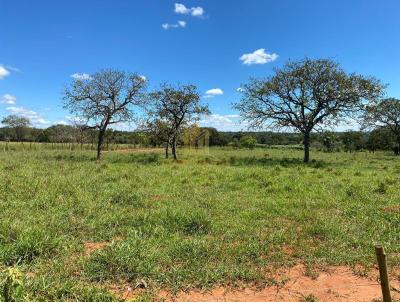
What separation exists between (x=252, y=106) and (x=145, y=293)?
25567 millimetres

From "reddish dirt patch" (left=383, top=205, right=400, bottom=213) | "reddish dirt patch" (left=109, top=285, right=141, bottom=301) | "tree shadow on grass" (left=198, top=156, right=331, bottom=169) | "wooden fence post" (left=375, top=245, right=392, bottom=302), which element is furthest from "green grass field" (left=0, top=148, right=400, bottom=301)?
"tree shadow on grass" (left=198, top=156, right=331, bottom=169)

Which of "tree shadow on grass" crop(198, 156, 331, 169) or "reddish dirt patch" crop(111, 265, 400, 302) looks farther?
"tree shadow on grass" crop(198, 156, 331, 169)

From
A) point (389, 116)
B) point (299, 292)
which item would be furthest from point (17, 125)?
point (299, 292)

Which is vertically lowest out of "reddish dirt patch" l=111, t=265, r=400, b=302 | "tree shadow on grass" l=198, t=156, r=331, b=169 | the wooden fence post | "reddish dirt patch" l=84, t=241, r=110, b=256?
"reddish dirt patch" l=111, t=265, r=400, b=302

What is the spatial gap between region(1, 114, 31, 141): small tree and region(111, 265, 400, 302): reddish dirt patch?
321 ft

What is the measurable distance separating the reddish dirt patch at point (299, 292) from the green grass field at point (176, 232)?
23 cm

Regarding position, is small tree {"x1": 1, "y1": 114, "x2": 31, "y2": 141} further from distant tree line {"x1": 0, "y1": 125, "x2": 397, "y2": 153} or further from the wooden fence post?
the wooden fence post

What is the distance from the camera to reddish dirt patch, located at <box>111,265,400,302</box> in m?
4.95

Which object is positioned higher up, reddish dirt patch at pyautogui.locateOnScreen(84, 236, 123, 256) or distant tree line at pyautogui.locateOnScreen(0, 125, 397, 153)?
distant tree line at pyautogui.locateOnScreen(0, 125, 397, 153)

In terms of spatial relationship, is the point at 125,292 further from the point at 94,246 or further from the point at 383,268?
the point at 383,268

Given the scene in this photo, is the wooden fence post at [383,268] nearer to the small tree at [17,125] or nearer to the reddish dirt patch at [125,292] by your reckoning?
the reddish dirt patch at [125,292]

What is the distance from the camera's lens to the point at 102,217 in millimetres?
8578

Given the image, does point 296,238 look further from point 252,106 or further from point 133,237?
point 252,106

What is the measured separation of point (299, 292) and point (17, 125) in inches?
3979
